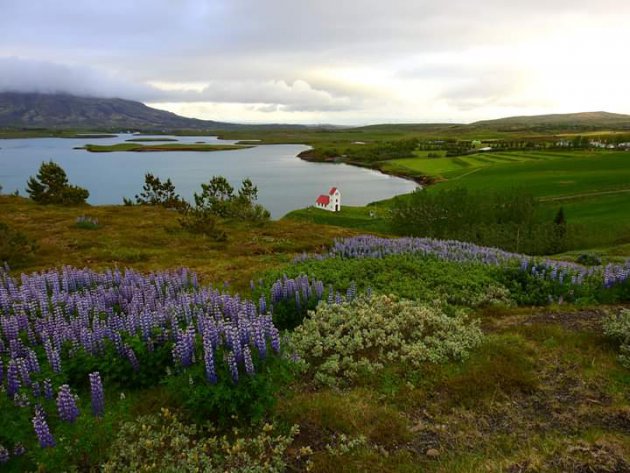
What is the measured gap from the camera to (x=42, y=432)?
4.98 metres

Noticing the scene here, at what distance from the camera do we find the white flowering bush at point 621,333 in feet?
27.5

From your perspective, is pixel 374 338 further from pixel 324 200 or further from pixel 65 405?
pixel 324 200

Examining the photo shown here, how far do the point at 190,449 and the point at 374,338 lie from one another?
442 centimetres

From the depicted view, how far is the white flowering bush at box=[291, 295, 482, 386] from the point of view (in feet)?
26.8

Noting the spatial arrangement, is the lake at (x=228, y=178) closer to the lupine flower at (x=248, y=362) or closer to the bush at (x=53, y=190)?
the bush at (x=53, y=190)

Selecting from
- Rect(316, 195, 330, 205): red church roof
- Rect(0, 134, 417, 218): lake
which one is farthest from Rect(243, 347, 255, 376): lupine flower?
Rect(316, 195, 330, 205): red church roof

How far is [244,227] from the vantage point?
34094 millimetres

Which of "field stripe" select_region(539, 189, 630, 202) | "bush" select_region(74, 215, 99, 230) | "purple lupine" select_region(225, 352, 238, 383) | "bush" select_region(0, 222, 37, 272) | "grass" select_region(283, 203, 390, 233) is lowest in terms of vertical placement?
"grass" select_region(283, 203, 390, 233)

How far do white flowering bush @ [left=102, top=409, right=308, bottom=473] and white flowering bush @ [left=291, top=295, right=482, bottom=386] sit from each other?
2.06 metres

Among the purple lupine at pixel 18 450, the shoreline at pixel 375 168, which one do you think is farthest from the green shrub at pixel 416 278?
the shoreline at pixel 375 168

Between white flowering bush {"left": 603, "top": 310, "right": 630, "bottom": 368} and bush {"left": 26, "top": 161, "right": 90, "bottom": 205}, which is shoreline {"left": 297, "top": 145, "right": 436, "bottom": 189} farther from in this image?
white flowering bush {"left": 603, "top": 310, "right": 630, "bottom": 368}

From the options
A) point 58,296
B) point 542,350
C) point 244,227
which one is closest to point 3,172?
point 244,227

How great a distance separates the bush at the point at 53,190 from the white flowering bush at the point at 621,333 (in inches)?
1723

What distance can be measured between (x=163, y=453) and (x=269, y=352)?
6.41ft
